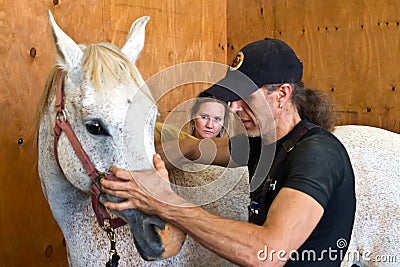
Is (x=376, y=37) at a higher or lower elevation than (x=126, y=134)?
higher

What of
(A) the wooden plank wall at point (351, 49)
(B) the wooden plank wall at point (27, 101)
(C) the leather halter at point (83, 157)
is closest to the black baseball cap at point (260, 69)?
(C) the leather halter at point (83, 157)

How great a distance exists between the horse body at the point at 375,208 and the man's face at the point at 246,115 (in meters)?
0.62

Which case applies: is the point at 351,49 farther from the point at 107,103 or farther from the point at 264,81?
the point at 107,103

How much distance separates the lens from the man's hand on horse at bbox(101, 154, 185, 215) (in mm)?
993

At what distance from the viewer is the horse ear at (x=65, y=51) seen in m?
1.11

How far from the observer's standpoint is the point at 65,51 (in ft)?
3.68

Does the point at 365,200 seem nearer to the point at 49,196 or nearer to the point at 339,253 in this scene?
the point at 339,253

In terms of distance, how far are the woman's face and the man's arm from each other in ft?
3.64

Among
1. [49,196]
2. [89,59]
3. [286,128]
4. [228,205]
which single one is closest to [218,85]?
[286,128]

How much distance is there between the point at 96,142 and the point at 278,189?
445 mm

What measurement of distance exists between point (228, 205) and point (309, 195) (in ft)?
1.76

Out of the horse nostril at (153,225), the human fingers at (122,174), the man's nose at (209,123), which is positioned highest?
the human fingers at (122,174)

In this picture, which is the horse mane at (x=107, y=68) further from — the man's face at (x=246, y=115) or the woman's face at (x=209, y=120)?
the woman's face at (x=209, y=120)

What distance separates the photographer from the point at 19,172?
69.8 inches
